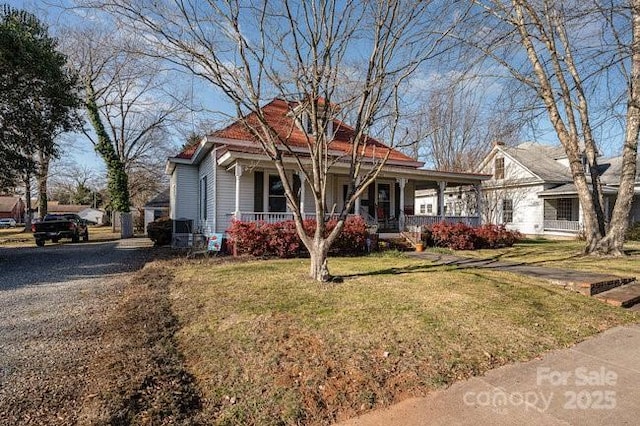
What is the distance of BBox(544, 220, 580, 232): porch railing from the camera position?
21.9 meters

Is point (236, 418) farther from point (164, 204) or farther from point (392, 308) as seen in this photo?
point (164, 204)

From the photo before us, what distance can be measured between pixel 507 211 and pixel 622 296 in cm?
2180

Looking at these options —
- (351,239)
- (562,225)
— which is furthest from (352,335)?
(562,225)

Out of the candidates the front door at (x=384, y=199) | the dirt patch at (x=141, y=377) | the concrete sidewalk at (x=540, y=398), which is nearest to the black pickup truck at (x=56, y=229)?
the front door at (x=384, y=199)

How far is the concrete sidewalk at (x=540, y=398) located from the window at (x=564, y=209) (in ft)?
79.3

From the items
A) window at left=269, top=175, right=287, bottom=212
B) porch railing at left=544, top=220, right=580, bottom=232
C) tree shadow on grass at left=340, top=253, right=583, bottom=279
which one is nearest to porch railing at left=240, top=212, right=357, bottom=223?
window at left=269, top=175, right=287, bottom=212

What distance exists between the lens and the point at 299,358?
3471 mm

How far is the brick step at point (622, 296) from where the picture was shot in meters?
5.70

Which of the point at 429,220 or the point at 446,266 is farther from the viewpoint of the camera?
the point at 429,220

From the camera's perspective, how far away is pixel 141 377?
311 cm

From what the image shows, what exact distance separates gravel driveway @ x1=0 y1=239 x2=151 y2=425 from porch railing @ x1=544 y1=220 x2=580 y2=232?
949 inches

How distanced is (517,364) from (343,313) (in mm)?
2045

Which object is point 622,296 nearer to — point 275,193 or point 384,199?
point 275,193

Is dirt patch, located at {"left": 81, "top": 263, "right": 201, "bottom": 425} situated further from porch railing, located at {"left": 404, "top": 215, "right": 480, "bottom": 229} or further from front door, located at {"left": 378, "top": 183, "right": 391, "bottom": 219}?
front door, located at {"left": 378, "top": 183, "right": 391, "bottom": 219}
